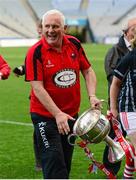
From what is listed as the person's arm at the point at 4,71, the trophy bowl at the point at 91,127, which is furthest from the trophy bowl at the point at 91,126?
the person's arm at the point at 4,71

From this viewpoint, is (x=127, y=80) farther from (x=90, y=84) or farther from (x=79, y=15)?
(x=79, y=15)

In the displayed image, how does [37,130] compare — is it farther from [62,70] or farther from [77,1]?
[77,1]

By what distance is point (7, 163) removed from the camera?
7410 mm

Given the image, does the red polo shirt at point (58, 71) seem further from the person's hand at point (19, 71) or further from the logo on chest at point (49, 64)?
the person's hand at point (19, 71)

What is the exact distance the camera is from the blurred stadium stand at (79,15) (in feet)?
241

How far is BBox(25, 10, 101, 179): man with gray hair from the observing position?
493cm

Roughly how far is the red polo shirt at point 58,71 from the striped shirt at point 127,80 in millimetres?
412

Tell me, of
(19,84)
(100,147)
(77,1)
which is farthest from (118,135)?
(77,1)

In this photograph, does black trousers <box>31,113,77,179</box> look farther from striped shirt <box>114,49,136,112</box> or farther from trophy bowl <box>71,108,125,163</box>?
striped shirt <box>114,49,136,112</box>

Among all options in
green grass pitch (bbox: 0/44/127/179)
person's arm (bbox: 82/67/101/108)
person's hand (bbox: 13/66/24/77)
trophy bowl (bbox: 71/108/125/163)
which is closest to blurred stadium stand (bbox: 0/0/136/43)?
green grass pitch (bbox: 0/44/127/179)

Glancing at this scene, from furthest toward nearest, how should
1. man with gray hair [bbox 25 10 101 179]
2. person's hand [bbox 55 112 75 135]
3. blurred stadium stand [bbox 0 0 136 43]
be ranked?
blurred stadium stand [bbox 0 0 136 43] → man with gray hair [bbox 25 10 101 179] → person's hand [bbox 55 112 75 135]

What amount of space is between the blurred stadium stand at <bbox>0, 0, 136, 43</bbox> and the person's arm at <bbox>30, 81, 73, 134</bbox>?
66.0 m

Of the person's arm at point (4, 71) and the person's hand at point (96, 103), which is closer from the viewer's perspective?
the person's hand at point (96, 103)

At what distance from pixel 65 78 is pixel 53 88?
0.48 feet
